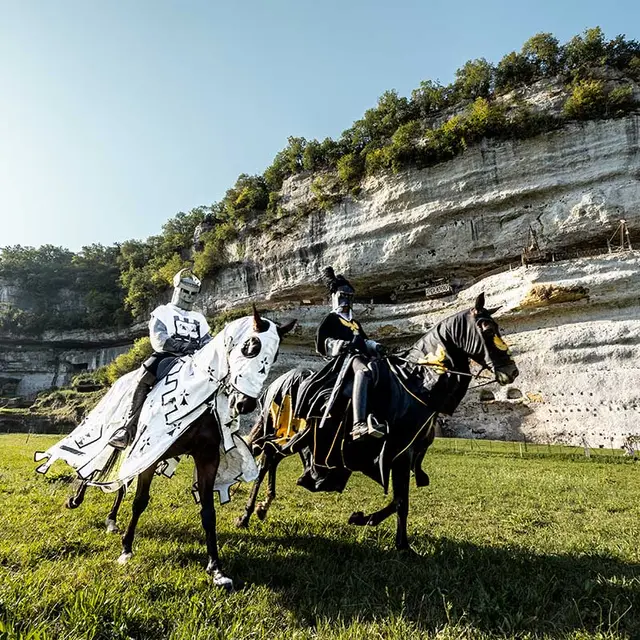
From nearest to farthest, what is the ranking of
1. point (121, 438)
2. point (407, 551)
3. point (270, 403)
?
point (407, 551) → point (121, 438) → point (270, 403)

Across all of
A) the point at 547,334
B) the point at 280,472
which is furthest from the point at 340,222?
the point at 280,472

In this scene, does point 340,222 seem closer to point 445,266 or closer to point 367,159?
point 367,159

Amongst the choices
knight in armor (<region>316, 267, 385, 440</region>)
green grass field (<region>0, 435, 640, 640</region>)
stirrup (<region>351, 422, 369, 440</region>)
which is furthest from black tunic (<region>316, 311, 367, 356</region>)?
green grass field (<region>0, 435, 640, 640</region>)

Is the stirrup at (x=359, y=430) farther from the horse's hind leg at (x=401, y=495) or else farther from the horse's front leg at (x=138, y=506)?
the horse's front leg at (x=138, y=506)

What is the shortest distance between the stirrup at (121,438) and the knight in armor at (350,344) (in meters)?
2.55

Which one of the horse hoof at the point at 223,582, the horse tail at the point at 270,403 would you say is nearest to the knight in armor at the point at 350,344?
the horse tail at the point at 270,403

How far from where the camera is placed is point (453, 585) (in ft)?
11.2

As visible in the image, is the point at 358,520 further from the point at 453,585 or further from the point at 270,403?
the point at 270,403

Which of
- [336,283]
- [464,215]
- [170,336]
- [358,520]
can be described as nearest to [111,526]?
[170,336]

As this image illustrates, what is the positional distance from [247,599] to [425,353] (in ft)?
10.6

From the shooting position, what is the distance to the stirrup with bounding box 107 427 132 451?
455 cm

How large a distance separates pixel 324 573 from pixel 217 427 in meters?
1.66

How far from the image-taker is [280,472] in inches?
444

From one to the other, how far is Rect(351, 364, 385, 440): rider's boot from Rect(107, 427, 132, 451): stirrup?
255cm
